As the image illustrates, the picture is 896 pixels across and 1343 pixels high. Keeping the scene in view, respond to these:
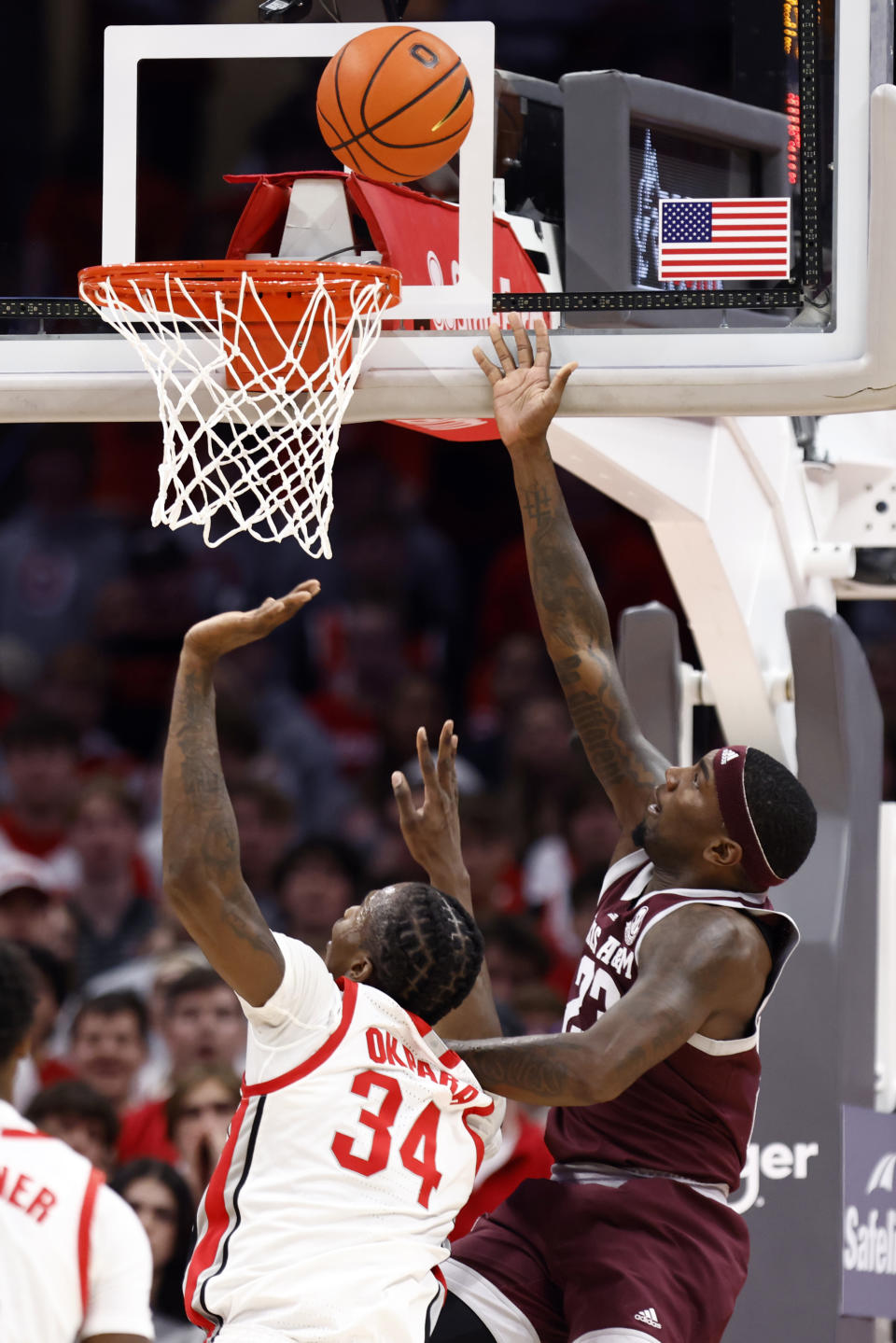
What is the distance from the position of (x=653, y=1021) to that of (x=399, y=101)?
6.06 ft

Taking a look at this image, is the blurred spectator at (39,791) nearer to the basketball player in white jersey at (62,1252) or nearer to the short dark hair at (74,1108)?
the short dark hair at (74,1108)

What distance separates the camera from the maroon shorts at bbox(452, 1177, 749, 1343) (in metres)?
3.17

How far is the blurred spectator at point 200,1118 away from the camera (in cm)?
559

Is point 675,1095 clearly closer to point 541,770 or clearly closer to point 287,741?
point 541,770

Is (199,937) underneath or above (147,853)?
above

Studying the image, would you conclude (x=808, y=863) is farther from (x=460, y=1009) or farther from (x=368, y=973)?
(x=368, y=973)

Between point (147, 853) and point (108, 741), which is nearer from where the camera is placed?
point (147, 853)

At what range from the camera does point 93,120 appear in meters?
4.10

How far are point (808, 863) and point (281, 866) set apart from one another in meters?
2.39

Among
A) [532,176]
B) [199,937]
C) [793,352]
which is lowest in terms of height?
[199,937]

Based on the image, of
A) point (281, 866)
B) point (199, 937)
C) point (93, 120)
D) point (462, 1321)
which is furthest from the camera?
point (281, 866)

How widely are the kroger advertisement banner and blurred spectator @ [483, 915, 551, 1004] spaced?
145 cm

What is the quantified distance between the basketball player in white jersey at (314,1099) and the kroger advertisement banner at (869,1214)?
2.65 m

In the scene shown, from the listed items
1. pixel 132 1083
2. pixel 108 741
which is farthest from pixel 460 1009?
pixel 108 741
